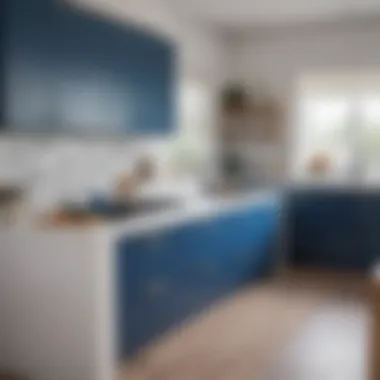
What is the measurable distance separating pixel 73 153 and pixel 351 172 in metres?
3.35

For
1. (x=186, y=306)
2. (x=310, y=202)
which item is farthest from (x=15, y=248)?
(x=310, y=202)

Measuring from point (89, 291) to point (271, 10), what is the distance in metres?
3.61

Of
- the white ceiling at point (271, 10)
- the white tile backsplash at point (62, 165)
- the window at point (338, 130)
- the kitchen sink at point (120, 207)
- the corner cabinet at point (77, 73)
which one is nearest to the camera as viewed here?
the corner cabinet at point (77, 73)

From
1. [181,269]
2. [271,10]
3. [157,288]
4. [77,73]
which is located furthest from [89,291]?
[271,10]

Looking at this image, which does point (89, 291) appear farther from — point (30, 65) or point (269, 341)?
point (269, 341)

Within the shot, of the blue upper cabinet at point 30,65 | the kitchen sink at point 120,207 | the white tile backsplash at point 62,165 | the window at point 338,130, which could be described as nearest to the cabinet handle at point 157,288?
the kitchen sink at point 120,207

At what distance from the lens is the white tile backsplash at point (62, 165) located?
331cm

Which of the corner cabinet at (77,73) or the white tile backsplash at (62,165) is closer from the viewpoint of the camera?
the corner cabinet at (77,73)

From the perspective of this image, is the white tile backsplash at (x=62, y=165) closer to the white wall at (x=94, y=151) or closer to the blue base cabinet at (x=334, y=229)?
the white wall at (x=94, y=151)

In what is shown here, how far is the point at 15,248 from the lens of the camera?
2.84m

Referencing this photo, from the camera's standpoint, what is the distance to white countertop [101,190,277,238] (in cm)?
310

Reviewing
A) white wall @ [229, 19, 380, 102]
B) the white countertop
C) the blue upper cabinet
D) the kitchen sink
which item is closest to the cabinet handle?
the white countertop

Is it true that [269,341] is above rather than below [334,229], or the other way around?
below

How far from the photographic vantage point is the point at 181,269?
378 centimetres
